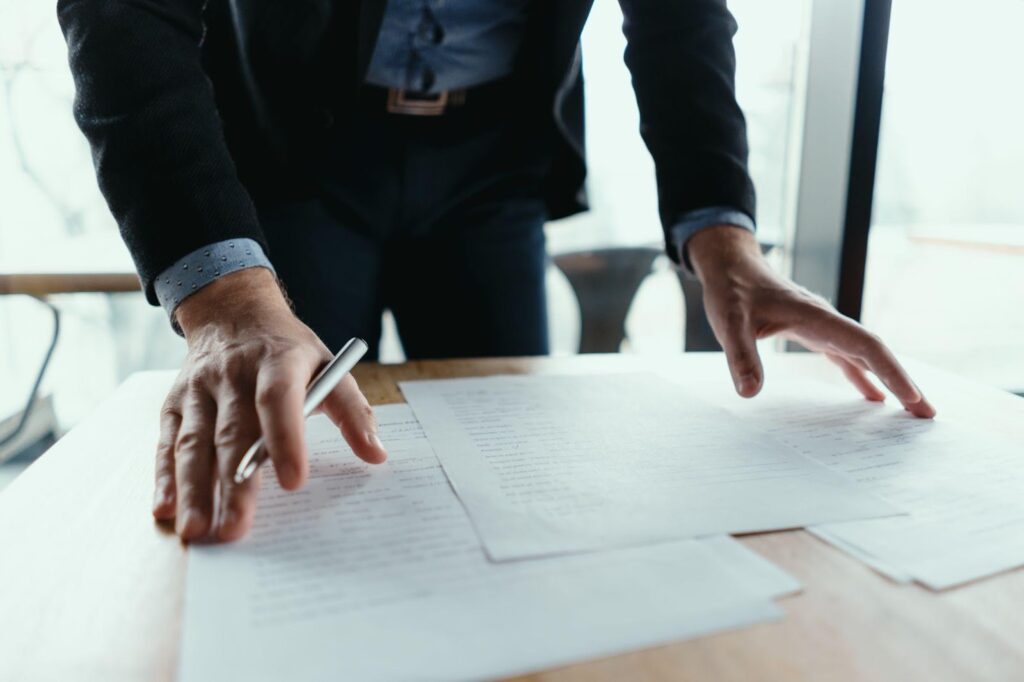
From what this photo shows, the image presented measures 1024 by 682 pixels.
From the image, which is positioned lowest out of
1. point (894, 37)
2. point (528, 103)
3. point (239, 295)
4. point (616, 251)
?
point (616, 251)

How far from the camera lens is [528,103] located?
3.22 feet

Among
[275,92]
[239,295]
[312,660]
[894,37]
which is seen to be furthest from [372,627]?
[894,37]

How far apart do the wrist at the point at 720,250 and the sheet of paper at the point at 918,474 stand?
0.13 m

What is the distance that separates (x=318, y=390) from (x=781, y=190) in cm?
180

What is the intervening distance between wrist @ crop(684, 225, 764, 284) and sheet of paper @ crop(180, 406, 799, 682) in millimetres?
436

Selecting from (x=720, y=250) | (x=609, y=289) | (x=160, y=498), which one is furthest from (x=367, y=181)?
(x=609, y=289)

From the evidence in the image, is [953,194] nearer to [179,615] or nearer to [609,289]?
[609,289]

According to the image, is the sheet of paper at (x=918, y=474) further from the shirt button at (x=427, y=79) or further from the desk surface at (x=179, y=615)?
the shirt button at (x=427, y=79)

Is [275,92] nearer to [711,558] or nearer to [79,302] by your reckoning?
[711,558]

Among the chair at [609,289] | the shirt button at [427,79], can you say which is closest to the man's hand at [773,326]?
the shirt button at [427,79]

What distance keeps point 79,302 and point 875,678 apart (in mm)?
2011

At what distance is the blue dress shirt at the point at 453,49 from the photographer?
0.85 meters

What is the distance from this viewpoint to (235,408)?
457 millimetres

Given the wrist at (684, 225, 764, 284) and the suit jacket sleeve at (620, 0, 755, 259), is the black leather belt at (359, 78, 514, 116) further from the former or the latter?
the wrist at (684, 225, 764, 284)
